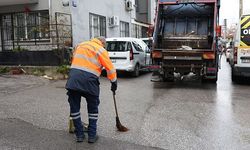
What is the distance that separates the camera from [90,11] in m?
16.7

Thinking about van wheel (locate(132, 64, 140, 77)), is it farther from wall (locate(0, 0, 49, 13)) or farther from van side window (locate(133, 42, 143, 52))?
wall (locate(0, 0, 49, 13))

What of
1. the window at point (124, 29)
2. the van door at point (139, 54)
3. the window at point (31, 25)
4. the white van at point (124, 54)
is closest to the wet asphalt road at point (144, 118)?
the white van at point (124, 54)

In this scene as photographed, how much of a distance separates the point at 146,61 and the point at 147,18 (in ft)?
52.3

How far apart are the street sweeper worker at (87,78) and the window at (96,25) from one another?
12.2 m

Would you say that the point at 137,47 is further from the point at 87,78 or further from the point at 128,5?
the point at 87,78

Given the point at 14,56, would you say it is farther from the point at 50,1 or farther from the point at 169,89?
the point at 169,89

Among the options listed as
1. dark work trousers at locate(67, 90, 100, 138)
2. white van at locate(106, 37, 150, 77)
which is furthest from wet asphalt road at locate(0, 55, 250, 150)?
white van at locate(106, 37, 150, 77)

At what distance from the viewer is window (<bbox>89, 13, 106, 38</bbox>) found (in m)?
17.0

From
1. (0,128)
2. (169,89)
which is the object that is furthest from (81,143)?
(169,89)

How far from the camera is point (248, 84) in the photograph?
36.3 ft

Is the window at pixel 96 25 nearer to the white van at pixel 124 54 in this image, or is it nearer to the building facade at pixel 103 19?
the building facade at pixel 103 19

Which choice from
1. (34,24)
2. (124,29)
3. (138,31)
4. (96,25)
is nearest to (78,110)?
(34,24)

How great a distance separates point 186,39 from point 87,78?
6951 mm

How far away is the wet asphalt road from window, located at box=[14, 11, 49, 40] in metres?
4.38
